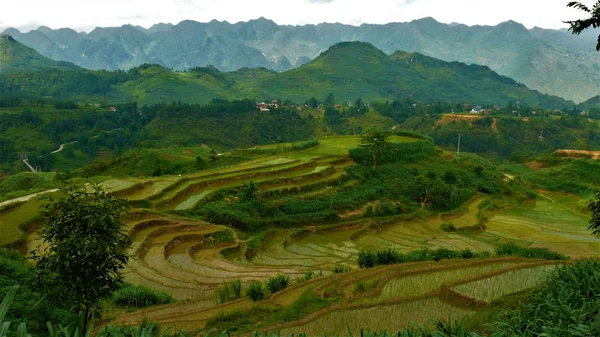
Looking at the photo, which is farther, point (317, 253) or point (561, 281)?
point (317, 253)

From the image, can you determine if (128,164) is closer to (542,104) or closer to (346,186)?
(346,186)

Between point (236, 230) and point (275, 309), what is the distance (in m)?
14.5

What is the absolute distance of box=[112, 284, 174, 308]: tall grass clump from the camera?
14969mm

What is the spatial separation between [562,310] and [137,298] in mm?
11640

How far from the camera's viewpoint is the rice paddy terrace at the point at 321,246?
43.2 ft

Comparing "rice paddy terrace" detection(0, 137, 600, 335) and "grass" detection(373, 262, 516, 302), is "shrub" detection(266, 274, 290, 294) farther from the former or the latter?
"grass" detection(373, 262, 516, 302)

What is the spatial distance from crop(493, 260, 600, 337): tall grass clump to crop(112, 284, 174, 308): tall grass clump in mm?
10315

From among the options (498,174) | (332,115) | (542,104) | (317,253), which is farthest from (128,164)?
(542,104)

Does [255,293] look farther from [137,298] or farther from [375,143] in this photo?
[375,143]

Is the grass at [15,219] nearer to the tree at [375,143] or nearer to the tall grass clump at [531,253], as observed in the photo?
the tall grass clump at [531,253]

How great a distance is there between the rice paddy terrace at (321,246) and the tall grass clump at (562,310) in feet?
11.1

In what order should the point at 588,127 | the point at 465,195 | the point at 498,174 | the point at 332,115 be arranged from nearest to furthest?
the point at 465,195
the point at 498,174
the point at 588,127
the point at 332,115

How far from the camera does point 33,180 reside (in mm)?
44375

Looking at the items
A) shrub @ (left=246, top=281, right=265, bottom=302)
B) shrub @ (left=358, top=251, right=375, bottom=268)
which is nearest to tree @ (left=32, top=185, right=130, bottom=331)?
shrub @ (left=246, top=281, right=265, bottom=302)
